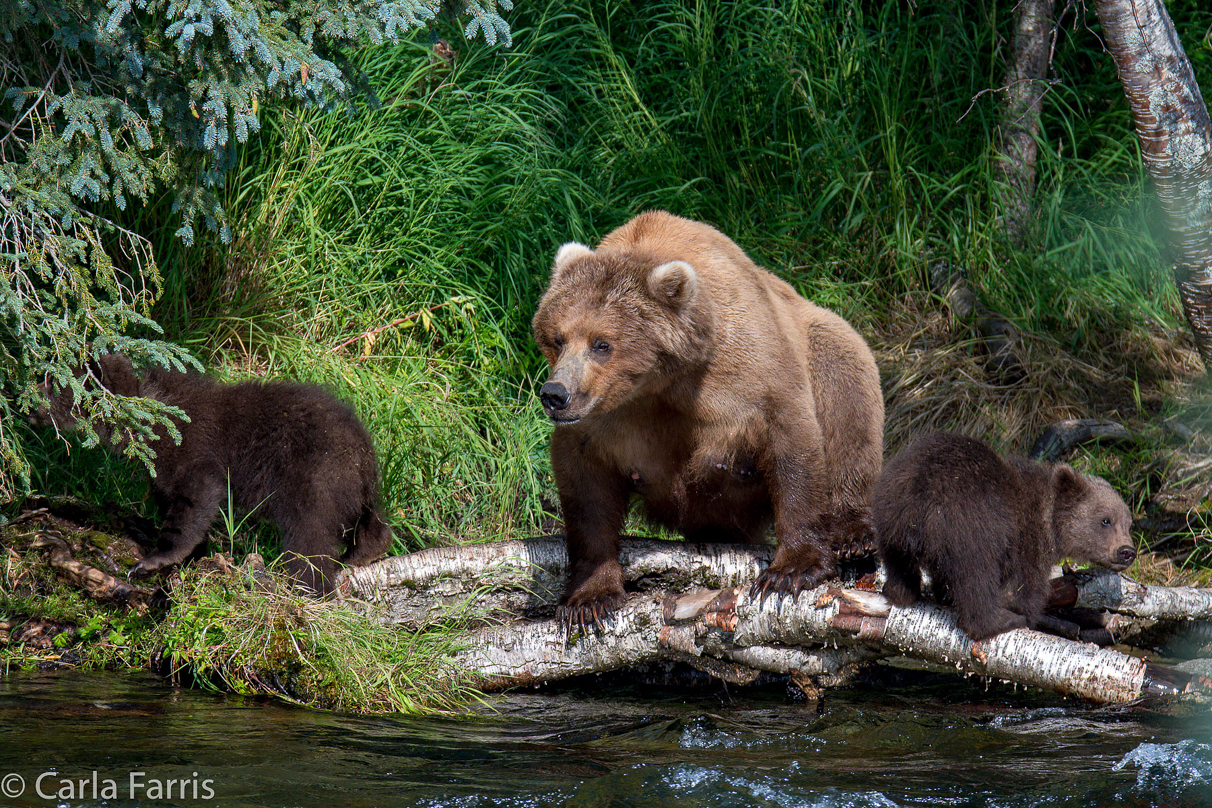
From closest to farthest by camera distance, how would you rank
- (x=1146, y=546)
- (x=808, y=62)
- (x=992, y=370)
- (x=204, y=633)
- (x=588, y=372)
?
(x=588, y=372) → (x=204, y=633) → (x=1146, y=546) → (x=992, y=370) → (x=808, y=62)

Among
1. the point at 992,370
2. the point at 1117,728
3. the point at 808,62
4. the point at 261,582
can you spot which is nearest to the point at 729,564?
the point at 1117,728

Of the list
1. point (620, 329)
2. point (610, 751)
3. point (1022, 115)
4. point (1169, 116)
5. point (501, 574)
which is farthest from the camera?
point (1022, 115)

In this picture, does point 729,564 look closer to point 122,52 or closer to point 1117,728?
point 1117,728

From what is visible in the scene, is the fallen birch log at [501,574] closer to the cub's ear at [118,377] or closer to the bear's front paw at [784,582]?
the bear's front paw at [784,582]

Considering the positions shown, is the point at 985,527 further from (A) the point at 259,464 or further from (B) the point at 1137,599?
(A) the point at 259,464

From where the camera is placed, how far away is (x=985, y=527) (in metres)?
4.54

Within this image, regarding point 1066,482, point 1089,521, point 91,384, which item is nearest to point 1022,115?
point 1066,482

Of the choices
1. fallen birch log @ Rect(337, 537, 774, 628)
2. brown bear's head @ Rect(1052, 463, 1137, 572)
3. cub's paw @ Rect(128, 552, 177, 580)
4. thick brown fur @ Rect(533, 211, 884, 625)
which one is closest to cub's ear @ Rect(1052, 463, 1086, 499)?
brown bear's head @ Rect(1052, 463, 1137, 572)

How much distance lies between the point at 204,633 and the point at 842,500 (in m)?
3.09

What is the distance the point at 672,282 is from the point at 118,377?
2.93m

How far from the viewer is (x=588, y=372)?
4668 millimetres

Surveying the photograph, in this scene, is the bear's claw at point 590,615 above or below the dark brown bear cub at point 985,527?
below

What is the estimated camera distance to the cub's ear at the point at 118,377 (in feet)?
18.6

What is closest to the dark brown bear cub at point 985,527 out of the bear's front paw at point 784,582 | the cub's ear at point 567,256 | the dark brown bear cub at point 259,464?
the bear's front paw at point 784,582
